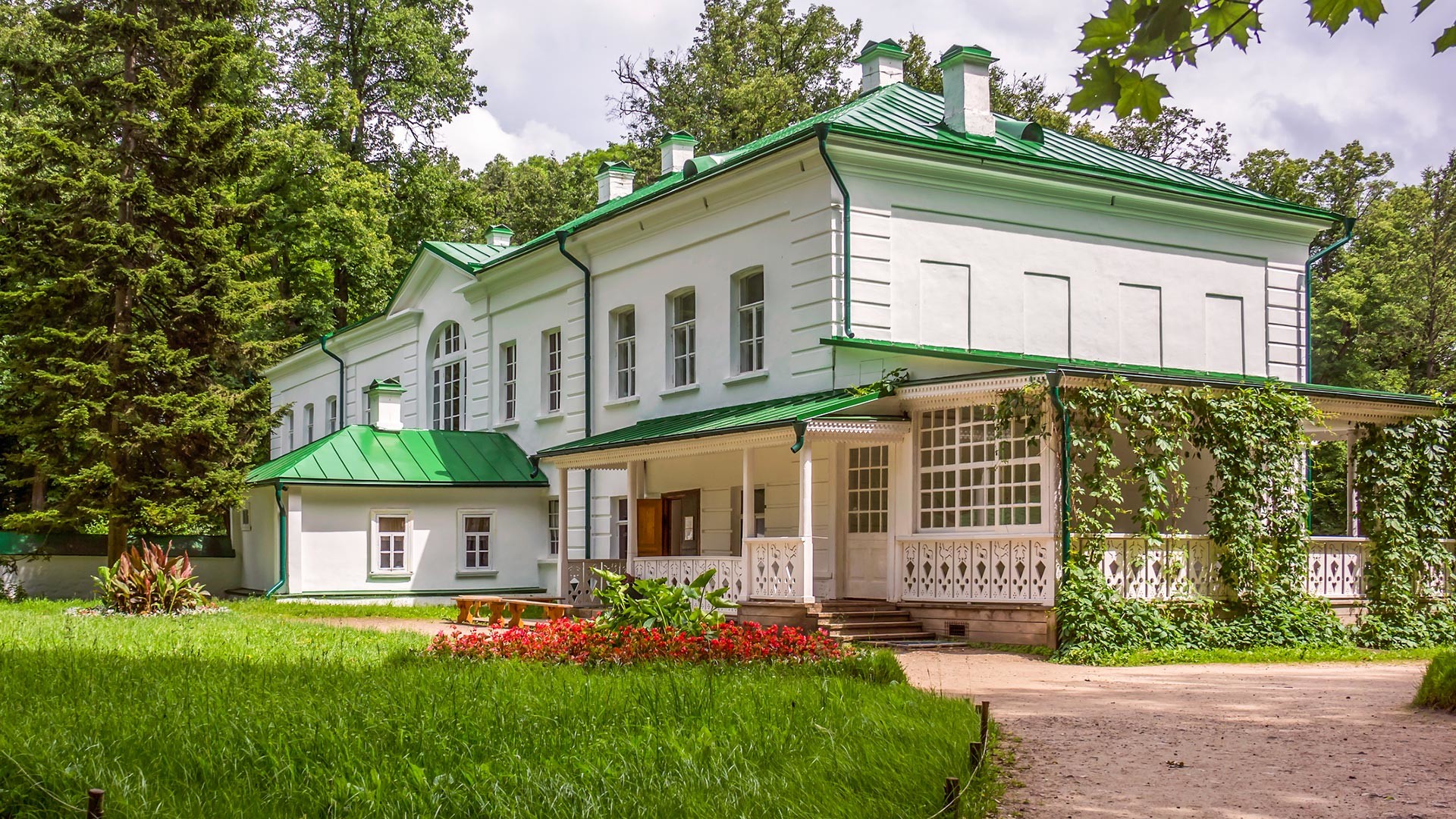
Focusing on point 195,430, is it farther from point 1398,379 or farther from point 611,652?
point 1398,379

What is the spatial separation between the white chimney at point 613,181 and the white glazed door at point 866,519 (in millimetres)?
12321

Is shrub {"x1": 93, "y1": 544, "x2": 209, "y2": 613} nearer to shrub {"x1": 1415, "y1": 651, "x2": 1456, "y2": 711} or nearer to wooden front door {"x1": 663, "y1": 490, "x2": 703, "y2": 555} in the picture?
wooden front door {"x1": 663, "y1": 490, "x2": 703, "y2": 555}

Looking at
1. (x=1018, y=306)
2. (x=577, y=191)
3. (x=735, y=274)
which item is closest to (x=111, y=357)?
(x=735, y=274)

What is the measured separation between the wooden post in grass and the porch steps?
Result: 9.87m

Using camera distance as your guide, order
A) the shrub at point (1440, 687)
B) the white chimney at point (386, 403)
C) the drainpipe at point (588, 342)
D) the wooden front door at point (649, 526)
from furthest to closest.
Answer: the white chimney at point (386, 403) < the drainpipe at point (588, 342) < the wooden front door at point (649, 526) < the shrub at point (1440, 687)

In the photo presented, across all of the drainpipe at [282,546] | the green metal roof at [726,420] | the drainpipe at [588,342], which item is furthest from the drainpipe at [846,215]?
the drainpipe at [282,546]

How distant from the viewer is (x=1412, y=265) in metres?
35.0

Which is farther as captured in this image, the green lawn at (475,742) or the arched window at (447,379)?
the arched window at (447,379)

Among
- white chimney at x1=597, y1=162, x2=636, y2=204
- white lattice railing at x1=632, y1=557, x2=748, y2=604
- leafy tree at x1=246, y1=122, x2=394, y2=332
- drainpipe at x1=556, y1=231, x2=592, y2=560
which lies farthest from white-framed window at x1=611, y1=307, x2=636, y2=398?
leafy tree at x1=246, y1=122, x2=394, y2=332

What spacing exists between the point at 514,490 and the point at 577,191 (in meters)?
22.8

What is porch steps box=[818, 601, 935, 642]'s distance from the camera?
16.4 m

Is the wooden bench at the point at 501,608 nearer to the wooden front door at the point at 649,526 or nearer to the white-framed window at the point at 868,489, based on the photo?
the wooden front door at the point at 649,526

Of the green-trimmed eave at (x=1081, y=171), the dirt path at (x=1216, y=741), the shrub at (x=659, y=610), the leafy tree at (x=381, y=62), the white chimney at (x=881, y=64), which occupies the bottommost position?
the dirt path at (x=1216, y=741)

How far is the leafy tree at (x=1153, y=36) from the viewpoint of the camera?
16.5ft
